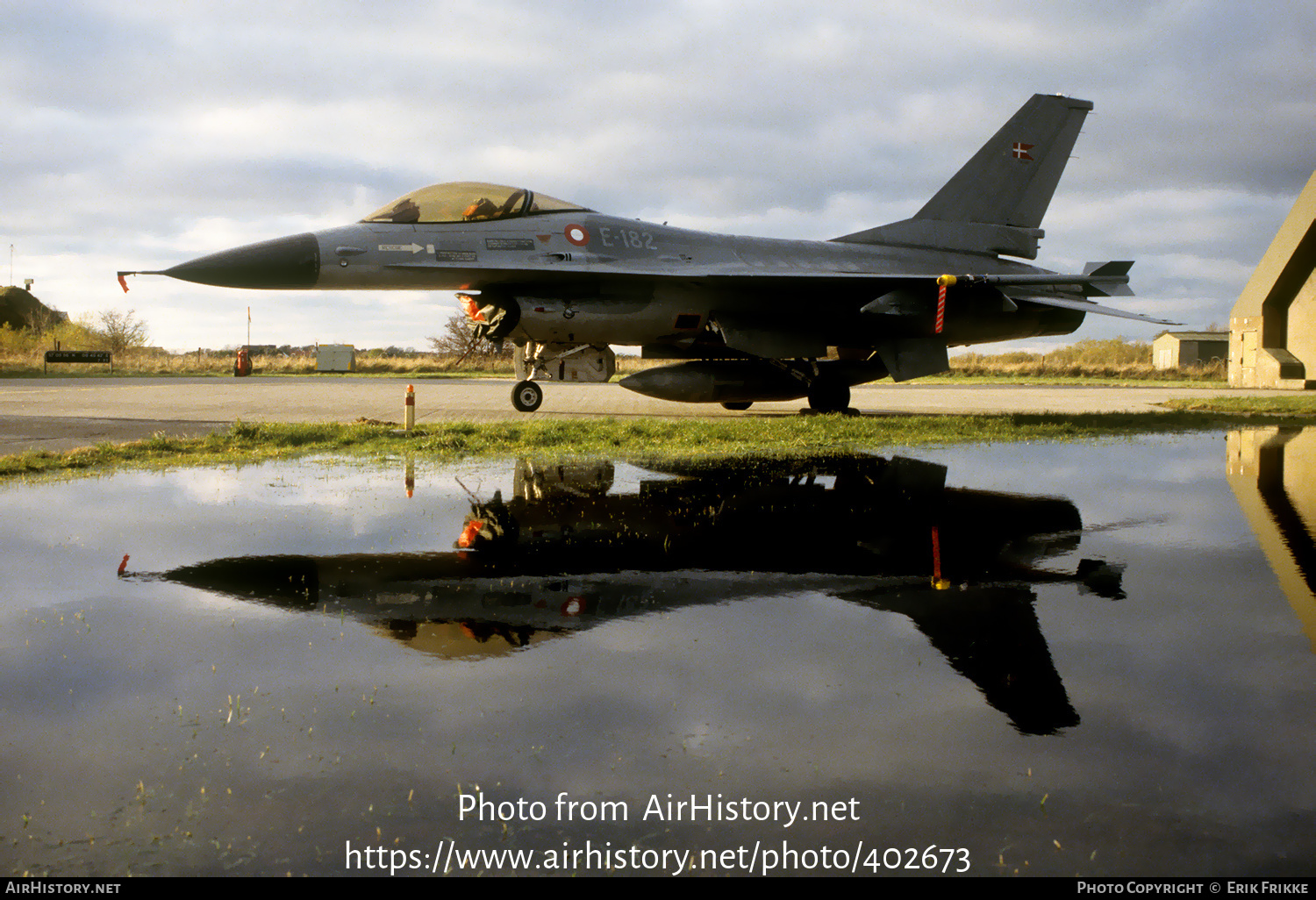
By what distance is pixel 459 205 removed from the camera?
43.2 feet

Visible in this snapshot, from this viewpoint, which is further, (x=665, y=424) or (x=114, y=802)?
(x=665, y=424)

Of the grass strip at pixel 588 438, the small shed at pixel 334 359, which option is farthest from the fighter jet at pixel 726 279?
the small shed at pixel 334 359

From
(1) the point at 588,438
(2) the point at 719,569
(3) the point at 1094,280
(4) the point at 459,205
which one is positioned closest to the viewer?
(2) the point at 719,569

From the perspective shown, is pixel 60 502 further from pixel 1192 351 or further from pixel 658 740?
pixel 1192 351

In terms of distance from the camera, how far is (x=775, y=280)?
14.4m

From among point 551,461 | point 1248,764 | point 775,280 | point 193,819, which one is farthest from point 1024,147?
point 193,819

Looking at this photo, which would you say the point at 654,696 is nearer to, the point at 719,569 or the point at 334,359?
the point at 719,569

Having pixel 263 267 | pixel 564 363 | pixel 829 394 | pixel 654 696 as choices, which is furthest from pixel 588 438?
pixel 654 696

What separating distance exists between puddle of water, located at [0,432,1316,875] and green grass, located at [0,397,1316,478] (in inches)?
160

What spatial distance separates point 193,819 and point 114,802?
0.92ft

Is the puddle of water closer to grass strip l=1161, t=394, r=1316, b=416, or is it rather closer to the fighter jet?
the fighter jet

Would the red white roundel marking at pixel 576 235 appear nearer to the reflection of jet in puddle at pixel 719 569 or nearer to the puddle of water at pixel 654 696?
the reflection of jet in puddle at pixel 719 569

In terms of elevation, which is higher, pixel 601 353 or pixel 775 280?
pixel 775 280

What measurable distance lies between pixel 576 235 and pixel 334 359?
38.8 metres
